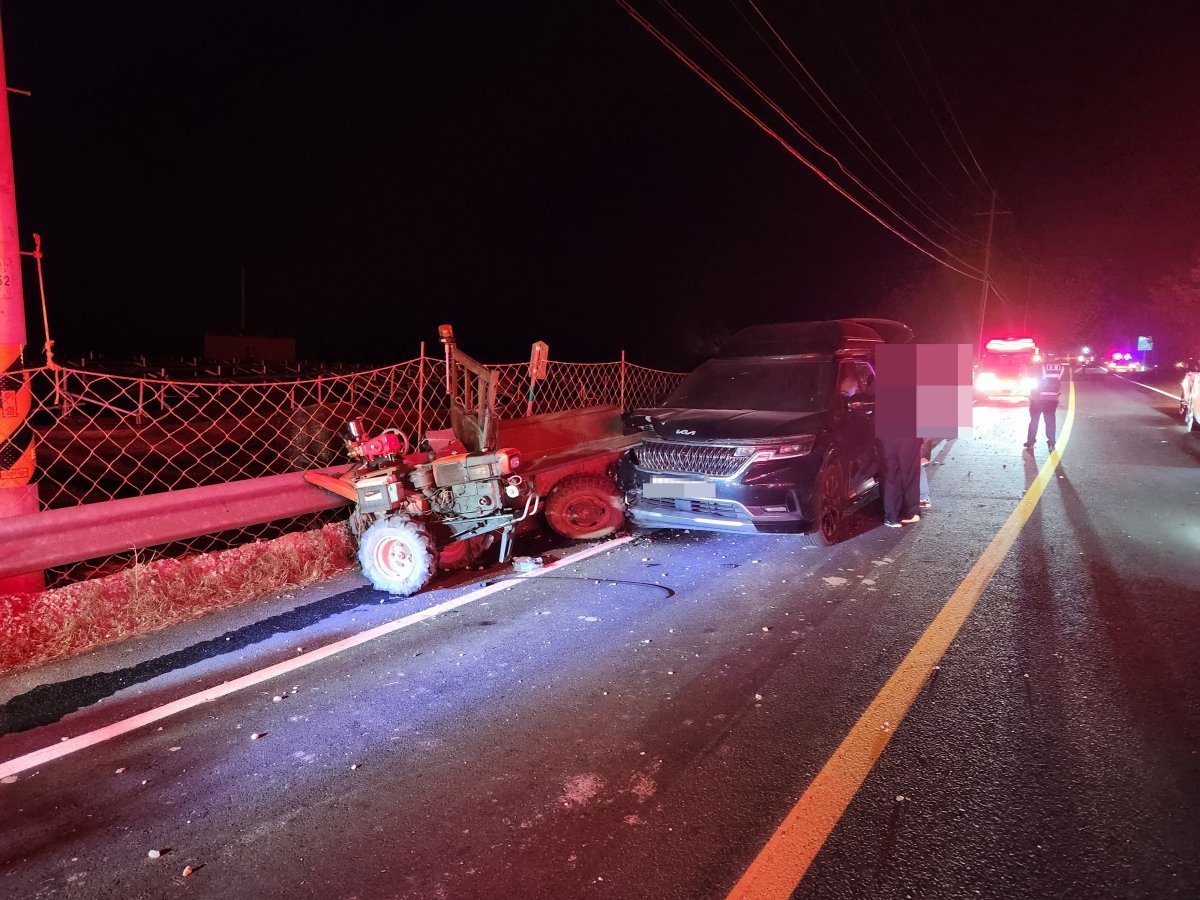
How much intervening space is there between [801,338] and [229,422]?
14360 millimetres

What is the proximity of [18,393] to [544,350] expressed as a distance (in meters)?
3.57

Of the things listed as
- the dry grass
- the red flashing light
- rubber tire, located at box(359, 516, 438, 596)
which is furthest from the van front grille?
the red flashing light

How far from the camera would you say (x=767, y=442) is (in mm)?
6078

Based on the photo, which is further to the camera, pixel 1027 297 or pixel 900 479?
pixel 1027 297

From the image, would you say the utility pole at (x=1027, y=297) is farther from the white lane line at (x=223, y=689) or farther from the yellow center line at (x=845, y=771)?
the white lane line at (x=223, y=689)

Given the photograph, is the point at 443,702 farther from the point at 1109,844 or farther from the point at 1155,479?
the point at 1155,479

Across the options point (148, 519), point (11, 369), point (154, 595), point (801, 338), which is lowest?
point (154, 595)

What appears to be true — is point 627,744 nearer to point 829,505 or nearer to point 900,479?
point 829,505

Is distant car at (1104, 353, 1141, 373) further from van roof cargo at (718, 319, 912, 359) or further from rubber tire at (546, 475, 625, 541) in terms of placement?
rubber tire at (546, 475, 625, 541)

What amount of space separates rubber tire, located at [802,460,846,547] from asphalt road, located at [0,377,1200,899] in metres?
0.77

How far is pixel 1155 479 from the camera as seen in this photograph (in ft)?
31.8

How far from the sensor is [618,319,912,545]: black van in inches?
241

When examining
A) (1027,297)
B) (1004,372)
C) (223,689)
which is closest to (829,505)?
(223,689)

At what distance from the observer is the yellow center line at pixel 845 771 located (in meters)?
2.56
